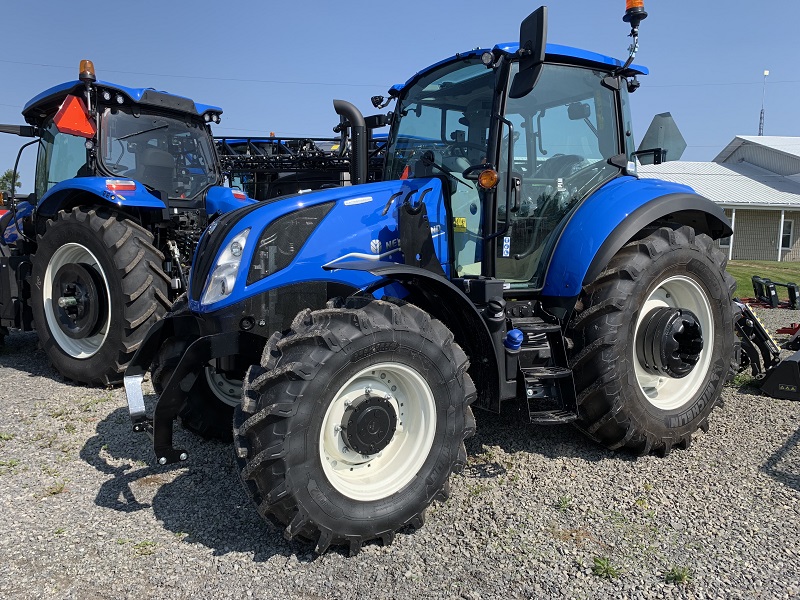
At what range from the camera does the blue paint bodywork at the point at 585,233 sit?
12.7ft

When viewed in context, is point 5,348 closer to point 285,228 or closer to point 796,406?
point 285,228

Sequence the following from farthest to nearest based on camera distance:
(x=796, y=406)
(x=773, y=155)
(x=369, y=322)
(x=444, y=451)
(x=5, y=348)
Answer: (x=773, y=155)
(x=5, y=348)
(x=796, y=406)
(x=444, y=451)
(x=369, y=322)

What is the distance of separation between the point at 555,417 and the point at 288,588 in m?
1.78

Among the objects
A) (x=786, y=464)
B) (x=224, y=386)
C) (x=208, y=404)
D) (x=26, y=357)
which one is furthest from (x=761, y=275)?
(x=26, y=357)

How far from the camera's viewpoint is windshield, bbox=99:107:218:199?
6.44 meters

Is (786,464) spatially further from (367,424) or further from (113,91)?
(113,91)

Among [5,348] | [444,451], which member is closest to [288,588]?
[444,451]

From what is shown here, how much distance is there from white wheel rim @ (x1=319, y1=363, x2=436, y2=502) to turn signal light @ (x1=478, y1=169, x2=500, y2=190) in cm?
114

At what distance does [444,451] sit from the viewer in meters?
3.18

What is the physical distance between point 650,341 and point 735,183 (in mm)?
25247

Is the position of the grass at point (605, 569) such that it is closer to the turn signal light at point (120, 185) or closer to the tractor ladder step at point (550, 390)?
the tractor ladder step at point (550, 390)

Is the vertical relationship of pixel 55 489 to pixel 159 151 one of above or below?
below

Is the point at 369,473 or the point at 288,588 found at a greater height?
the point at 369,473

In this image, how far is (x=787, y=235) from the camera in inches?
955
